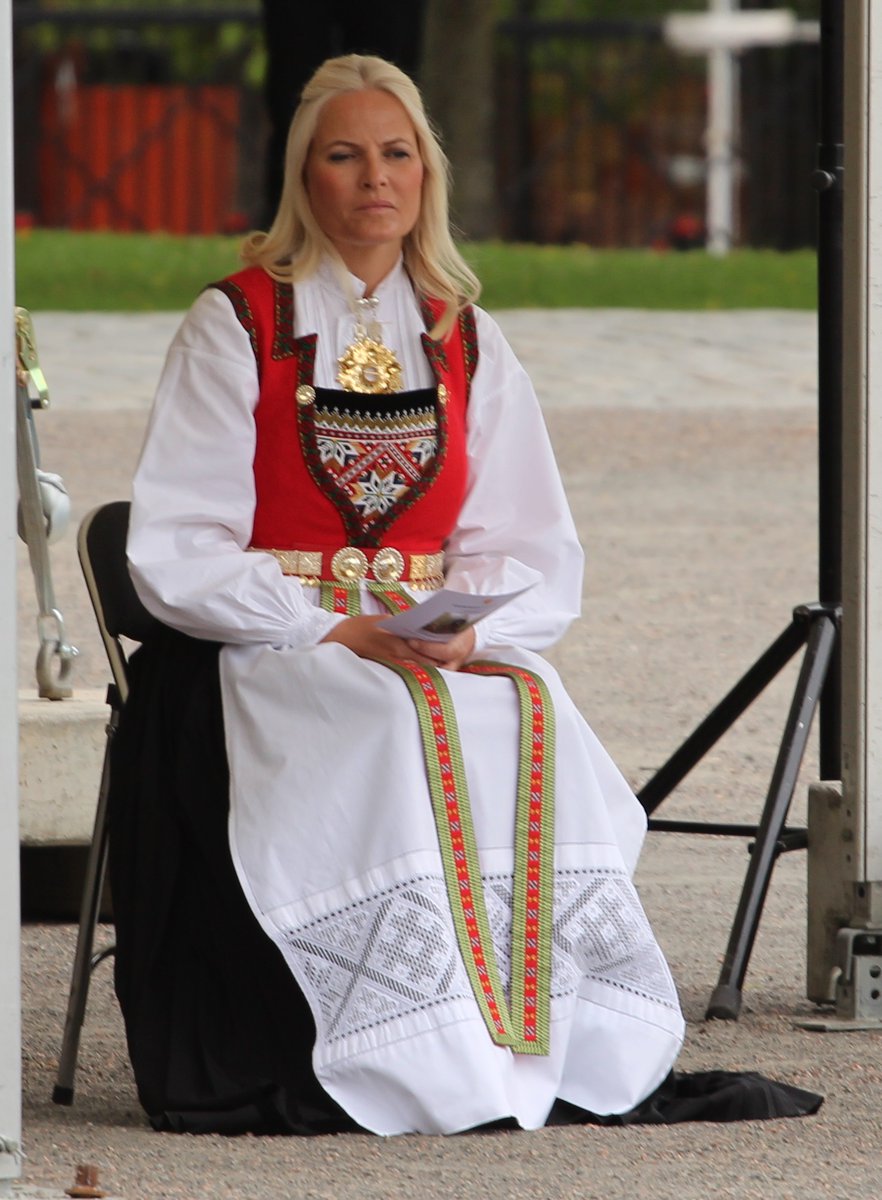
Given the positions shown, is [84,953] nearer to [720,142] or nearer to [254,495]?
[254,495]

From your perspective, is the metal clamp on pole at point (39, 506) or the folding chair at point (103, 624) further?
the metal clamp on pole at point (39, 506)

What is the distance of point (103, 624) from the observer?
177 inches

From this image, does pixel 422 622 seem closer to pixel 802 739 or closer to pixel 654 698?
pixel 802 739

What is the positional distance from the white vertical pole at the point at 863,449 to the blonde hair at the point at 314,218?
745 mm

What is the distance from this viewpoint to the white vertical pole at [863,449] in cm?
482

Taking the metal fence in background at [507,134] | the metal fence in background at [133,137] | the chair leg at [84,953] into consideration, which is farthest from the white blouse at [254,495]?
the metal fence in background at [133,137]

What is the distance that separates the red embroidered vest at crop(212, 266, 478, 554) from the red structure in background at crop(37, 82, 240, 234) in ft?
75.8

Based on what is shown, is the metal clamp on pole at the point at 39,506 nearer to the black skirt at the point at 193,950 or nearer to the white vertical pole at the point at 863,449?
the black skirt at the point at 193,950

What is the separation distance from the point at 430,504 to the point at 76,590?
6036mm

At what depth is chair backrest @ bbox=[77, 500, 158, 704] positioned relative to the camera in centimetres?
449

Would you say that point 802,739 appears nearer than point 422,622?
No

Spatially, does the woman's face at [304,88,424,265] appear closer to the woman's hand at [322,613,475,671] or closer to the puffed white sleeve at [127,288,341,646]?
the puffed white sleeve at [127,288,341,646]

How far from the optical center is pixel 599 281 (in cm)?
1814

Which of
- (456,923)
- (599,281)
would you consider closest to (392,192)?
(456,923)
